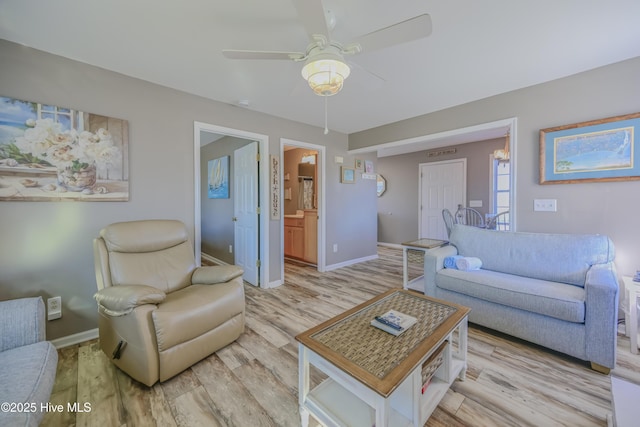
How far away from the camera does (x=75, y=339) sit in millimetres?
2035

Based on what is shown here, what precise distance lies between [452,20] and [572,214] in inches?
86.9

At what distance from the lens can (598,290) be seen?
1.63 metres

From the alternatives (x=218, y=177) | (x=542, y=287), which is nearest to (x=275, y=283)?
(x=218, y=177)

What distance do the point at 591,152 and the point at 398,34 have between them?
237cm

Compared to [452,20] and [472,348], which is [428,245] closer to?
[472,348]

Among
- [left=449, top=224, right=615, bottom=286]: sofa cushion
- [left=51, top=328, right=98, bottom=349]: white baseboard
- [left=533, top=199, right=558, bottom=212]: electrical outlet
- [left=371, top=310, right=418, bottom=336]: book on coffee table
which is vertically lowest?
[left=51, top=328, right=98, bottom=349]: white baseboard

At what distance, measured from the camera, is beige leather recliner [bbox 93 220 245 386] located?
1.50m

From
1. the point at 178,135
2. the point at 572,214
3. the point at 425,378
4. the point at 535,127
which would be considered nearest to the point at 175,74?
the point at 178,135

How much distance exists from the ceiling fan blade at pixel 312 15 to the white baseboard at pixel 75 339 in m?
2.87

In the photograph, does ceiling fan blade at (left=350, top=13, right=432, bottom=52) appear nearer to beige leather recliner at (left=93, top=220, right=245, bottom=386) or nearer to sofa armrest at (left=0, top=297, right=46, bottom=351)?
beige leather recliner at (left=93, top=220, right=245, bottom=386)

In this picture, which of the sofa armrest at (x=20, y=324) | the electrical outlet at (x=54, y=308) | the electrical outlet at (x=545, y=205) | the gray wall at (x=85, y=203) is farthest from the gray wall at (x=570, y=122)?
the electrical outlet at (x=54, y=308)

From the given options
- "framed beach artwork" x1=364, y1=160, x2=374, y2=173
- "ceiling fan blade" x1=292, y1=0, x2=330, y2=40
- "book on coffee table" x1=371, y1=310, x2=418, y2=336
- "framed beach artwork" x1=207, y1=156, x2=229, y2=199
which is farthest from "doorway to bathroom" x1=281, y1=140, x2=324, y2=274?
"book on coffee table" x1=371, y1=310, x2=418, y2=336

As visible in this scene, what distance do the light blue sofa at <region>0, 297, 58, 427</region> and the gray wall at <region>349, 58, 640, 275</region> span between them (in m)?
3.78

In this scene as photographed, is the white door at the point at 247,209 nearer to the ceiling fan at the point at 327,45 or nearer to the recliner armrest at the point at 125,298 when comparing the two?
the recliner armrest at the point at 125,298
